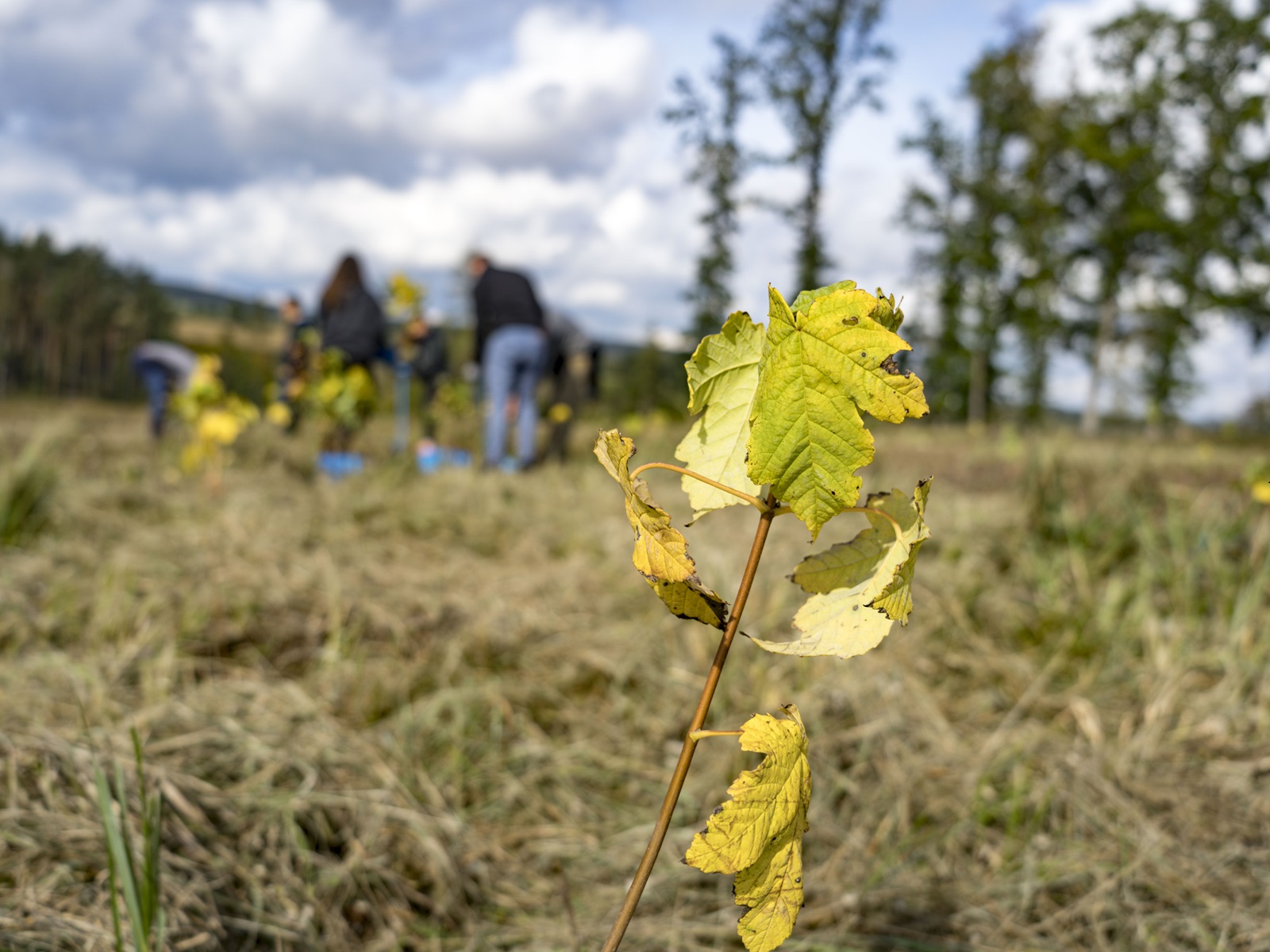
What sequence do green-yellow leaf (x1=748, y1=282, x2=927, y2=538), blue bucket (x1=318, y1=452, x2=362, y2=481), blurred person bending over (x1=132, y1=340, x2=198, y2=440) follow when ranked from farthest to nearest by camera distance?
blurred person bending over (x1=132, y1=340, x2=198, y2=440) → blue bucket (x1=318, y1=452, x2=362, y2=481) → green-yellow leaf (x1=748, y1=282, x2=927, y2=538)

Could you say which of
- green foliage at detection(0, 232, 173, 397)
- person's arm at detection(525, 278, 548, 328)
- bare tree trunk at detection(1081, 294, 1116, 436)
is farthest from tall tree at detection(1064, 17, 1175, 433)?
green foliage at detection(0, 232, 173, 397)

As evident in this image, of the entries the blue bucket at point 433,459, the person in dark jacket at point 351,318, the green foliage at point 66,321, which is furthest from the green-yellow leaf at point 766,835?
the green foliage at point 66,321

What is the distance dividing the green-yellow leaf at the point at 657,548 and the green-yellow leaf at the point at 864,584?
0.06 m

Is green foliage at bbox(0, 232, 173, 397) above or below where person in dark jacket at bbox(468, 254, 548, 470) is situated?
above

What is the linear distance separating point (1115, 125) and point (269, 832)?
2403 centimetres

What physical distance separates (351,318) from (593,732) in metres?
4.51

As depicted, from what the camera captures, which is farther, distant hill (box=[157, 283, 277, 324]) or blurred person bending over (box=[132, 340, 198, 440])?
distant hill (box=[157, 283, 277, 324])

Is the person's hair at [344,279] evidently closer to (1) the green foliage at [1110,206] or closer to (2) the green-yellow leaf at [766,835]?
(2) the green-yellow leaf at [766,835]

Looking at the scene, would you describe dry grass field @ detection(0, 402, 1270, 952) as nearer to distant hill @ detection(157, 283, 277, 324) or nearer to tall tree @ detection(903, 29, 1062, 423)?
tall tree @ detection(903, 29, 1062, 423)

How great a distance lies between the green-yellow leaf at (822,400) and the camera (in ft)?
1.72

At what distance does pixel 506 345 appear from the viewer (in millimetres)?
5840

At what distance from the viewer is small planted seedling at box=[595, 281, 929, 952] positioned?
0.53 m

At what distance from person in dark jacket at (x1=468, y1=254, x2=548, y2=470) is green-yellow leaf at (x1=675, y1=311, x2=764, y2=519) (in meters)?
5.38

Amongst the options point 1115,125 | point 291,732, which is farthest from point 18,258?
point 291,732
